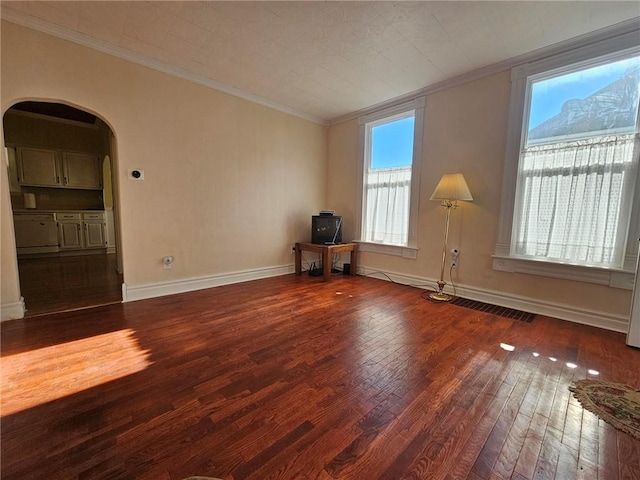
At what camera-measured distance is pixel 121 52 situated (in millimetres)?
2875

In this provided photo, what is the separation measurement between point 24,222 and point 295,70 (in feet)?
19.9

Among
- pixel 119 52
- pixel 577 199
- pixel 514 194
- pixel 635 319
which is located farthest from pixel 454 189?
pixel 119 52

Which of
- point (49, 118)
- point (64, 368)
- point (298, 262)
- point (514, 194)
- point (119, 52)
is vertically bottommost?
point (64, 368)

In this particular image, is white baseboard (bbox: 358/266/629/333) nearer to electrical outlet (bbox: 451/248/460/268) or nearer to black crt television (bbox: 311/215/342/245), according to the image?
electrical outlet (bbox: 451/248/460/268)

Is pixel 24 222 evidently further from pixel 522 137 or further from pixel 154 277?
pixel 522 137

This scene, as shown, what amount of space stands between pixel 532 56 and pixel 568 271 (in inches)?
89.8

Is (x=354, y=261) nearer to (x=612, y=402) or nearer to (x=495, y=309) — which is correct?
(x=495, y=309)

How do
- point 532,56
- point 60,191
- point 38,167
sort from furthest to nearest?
point 60,191 < point 38,167 < point 532,56

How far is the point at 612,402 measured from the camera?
155 centimetres

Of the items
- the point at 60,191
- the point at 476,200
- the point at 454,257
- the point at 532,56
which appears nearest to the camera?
the point at 532,56

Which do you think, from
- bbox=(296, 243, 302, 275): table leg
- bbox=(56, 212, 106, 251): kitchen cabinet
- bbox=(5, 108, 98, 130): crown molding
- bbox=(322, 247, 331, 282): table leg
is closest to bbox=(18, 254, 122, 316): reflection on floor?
bbox=(56, 212, 106, 251): kitchen cabinet

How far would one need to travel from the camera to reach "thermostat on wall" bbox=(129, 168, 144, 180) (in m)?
3.06

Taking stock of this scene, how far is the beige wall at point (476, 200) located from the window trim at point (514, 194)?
0.06m

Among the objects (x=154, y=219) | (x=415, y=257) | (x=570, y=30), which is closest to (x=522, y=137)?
(x=570, y=30)
